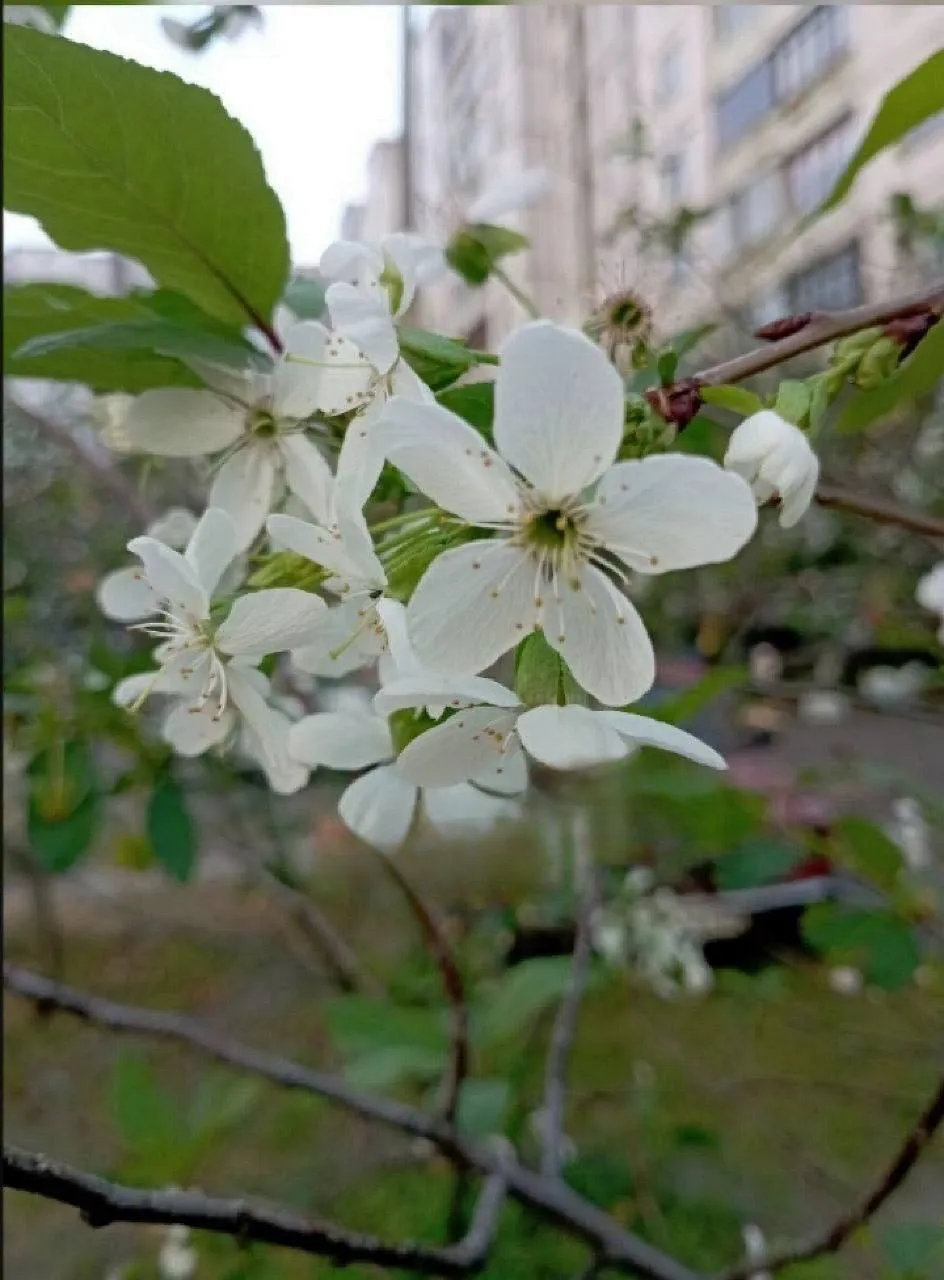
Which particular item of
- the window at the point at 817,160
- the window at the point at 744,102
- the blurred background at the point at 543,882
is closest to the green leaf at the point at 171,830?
the blurred background at the point at 543,882

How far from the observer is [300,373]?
0.37 meters

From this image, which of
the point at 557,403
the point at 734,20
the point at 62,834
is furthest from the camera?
the point at 734,20

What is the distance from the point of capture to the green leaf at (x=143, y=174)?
0.34m

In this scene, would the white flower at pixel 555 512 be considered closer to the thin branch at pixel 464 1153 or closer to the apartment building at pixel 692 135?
the thin branch at pixel 464 1153

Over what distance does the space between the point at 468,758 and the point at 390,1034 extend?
0.65 meters

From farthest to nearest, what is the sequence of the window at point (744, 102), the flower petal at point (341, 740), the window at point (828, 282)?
the window at point (744, 102)
the window at point (828, 282)
the flower petal at point (341, 740)

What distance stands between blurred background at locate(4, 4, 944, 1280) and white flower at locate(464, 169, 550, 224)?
4 cm

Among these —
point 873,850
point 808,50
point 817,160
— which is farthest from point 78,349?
point 808,50

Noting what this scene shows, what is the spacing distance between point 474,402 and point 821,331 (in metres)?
0.11

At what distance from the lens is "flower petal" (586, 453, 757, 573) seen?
→ 0.81 feet

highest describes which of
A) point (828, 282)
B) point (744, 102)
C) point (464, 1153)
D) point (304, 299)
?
point (744, 102)

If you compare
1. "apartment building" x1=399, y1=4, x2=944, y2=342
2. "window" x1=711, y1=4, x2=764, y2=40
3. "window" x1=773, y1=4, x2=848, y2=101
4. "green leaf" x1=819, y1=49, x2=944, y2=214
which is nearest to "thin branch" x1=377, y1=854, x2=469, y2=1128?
"green leaf" x1=819, y1=49, x2=944, y2=214

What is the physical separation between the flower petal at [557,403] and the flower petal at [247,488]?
5.5 inches

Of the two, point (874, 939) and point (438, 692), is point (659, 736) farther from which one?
point (874, 939)
